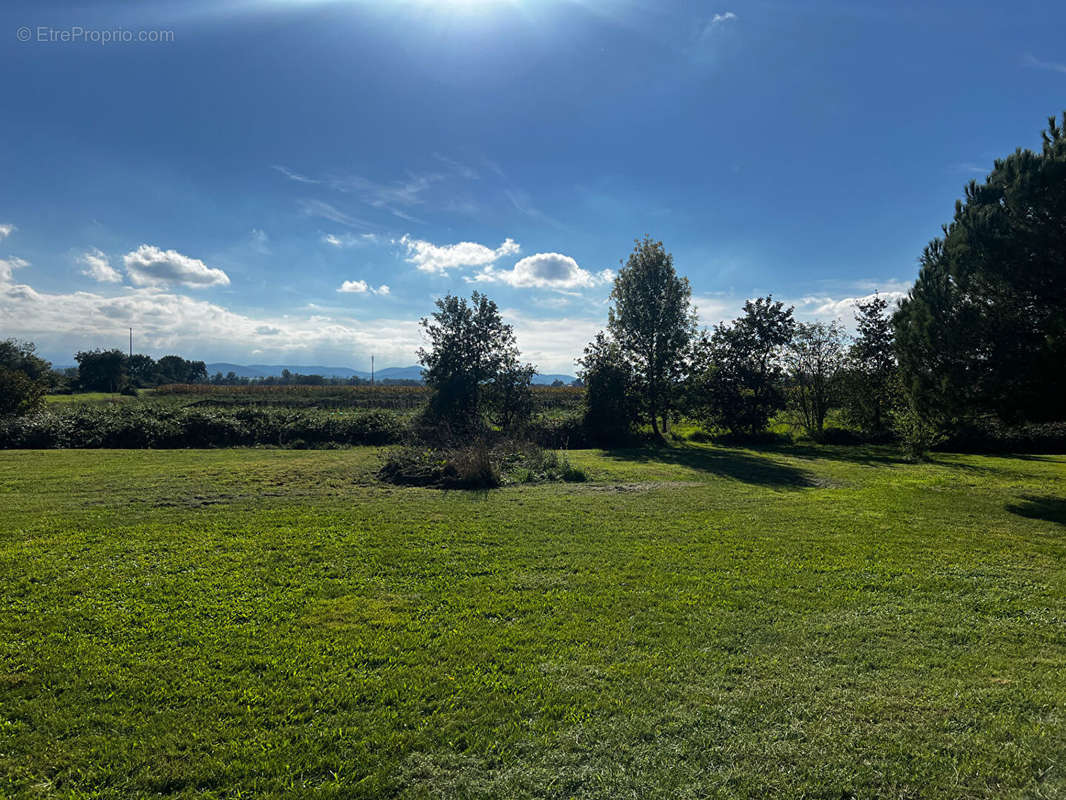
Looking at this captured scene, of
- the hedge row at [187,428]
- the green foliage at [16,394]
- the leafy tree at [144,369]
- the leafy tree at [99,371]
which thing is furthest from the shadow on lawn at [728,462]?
the leafy tree at [144,369]

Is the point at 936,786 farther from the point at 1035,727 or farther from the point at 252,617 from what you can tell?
the point at 252,617

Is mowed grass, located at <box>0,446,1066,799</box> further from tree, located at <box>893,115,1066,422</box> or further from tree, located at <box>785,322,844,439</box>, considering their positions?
tree, located at <box>785,322,844,439</box>

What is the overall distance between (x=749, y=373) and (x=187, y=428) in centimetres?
2559

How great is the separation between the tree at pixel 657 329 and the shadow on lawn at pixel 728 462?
3407 millimetres

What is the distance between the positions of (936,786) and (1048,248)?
12542 mm

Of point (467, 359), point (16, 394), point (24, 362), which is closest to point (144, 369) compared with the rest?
point (24, 362)

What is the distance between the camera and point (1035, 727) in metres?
3.22

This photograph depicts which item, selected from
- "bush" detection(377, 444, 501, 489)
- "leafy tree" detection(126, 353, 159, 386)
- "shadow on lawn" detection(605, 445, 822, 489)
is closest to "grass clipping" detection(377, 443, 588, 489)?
"bush" detection(377, 444, 501, 489)

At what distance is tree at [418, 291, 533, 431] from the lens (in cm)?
2308

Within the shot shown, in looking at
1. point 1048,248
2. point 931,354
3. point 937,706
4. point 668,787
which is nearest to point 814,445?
point 931,354

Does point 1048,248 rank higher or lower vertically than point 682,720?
higher

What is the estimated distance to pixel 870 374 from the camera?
2372 cm

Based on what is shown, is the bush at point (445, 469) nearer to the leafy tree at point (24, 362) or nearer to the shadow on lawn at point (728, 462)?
the shadow on lawn at point (728, 462)

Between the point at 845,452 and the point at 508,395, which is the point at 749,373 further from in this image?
the point at 508,395
